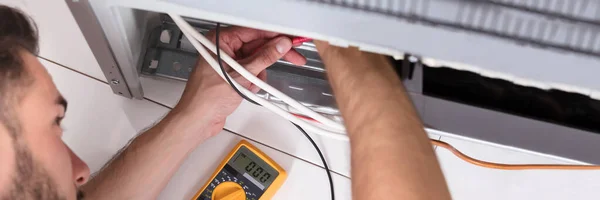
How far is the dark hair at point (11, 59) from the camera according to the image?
48 cm

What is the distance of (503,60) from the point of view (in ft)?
1.28

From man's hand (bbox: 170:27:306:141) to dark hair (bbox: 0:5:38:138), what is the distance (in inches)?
8.5

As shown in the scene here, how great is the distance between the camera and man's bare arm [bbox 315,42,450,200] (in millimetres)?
A: 464

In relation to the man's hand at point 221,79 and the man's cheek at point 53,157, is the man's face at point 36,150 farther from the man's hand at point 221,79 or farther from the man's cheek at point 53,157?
the man's hand at point 221,79

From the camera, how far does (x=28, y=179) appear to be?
19.6 inches

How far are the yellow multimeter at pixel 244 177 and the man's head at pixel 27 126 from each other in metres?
0.24

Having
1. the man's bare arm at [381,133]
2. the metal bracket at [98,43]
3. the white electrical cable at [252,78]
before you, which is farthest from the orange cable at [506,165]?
the metal bracket at [98,43]

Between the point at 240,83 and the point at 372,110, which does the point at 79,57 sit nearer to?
the point at 240,83

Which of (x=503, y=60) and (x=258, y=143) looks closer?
(x=503, y=60)

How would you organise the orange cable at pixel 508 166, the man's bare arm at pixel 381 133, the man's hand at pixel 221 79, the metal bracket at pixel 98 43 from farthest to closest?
the orange cable at pixel 508 166, the man's hand at pixel 221 79, the metal bracket at pixel 98 43, the man's bare arm at pixel 381 133

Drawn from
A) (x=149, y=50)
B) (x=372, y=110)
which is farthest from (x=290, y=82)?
(x=372, y=110)

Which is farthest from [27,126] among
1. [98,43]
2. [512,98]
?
[512,98]

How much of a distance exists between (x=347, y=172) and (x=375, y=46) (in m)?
0.41

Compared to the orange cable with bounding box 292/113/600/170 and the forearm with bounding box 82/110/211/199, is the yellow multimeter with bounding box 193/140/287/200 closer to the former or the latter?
the forearm with bounding box 82/110/211/199
